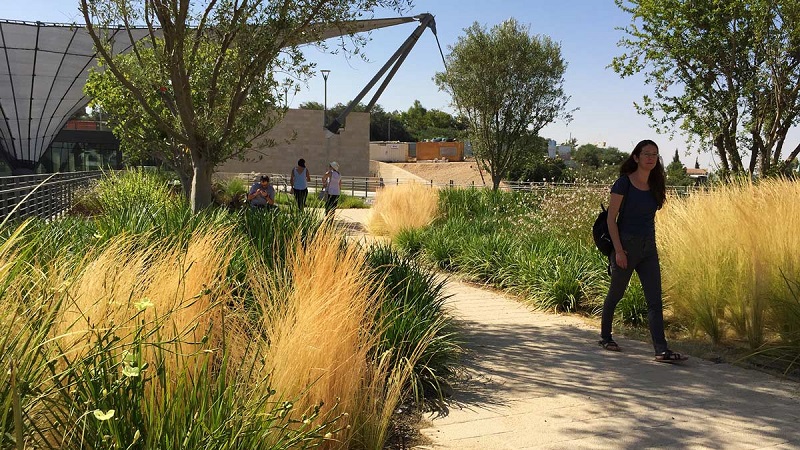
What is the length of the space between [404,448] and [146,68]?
6.84 m

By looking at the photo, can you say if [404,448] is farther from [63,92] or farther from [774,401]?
[63,92]

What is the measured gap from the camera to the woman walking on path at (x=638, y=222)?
5.56 metres

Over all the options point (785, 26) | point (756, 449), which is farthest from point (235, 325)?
point (785, 26)

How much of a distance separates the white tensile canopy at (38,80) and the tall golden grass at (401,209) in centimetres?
2578

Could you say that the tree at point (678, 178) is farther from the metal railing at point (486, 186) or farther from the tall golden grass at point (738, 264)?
the tall golden grass at point (738, 264)

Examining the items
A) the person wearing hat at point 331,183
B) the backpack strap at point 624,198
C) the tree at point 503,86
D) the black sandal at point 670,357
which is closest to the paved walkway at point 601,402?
A: the black sandal at point 670,357

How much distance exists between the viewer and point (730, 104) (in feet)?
47.5

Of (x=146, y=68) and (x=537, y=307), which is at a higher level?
(x=146, y=68)

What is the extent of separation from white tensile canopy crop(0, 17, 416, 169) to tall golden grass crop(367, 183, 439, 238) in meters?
25.8

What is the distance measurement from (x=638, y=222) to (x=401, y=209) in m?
8.53

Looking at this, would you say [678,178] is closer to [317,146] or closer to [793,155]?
[793,155]

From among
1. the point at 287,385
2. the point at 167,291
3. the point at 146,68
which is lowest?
the point at 287,385

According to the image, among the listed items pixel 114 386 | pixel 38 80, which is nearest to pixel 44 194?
pixel 114 386

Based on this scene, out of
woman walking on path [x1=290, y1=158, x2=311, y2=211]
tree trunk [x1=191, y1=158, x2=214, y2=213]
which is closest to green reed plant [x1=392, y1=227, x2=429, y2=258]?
woman walking on path [x1=290, y1=158, x2=311, y2=211]
